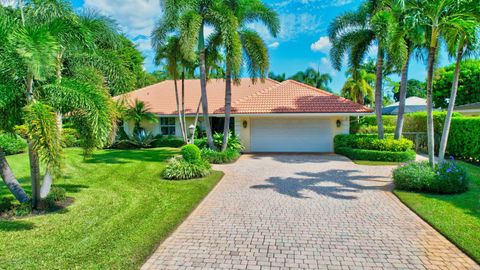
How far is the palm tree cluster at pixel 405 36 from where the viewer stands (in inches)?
334

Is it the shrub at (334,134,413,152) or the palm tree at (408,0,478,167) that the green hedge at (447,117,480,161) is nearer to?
the shrub at (334,134,413,152)

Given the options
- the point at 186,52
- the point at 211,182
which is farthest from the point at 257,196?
the point at 186,52

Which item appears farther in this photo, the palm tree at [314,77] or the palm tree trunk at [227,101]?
the palm tree at [314,77]

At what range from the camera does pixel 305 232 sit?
20.3ft

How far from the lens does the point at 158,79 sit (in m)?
45.8

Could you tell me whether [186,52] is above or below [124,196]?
above

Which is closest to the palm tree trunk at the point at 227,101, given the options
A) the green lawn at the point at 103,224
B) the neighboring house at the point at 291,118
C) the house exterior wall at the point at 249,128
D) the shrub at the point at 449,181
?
the neighboring house at the point at 291,118

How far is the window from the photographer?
22.8 metres

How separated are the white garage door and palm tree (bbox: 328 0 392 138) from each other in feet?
11.4

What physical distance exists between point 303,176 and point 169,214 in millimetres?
6123

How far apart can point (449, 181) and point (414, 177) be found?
90 cm

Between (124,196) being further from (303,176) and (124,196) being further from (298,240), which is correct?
(303,176)

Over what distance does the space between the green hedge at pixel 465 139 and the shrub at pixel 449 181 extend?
6.53 m

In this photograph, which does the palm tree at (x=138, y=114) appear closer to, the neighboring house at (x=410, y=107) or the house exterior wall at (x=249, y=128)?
the house exterior wall at (x=249, y=128)
